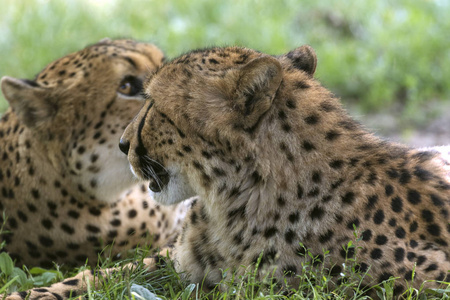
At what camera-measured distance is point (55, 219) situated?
3.97m

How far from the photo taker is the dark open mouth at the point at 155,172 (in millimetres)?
3068

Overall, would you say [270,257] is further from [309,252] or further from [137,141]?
[137,141]

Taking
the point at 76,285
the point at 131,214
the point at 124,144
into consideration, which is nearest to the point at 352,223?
the point at 124,144

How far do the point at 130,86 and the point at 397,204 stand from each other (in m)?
1.66

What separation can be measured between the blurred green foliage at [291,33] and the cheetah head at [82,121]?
2.59m

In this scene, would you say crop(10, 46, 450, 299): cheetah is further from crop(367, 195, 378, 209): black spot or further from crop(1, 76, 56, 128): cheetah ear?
crop(1, 76, 56, 128): cheetah ear

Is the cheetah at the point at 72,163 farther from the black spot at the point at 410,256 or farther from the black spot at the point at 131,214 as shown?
the black spot at the point at 410,256

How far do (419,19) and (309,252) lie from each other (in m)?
5.43

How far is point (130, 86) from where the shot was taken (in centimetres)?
402

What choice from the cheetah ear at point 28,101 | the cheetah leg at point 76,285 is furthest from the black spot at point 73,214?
the cheetah leg at point 76,285

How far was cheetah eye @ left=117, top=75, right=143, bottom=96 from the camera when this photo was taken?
4008 millimetres

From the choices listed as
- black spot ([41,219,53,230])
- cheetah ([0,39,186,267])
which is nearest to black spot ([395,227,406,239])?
cheetah ([0,39,186,267])

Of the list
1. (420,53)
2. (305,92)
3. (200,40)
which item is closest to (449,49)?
(420,53)

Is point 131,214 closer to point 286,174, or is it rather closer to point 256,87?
point 286,174
